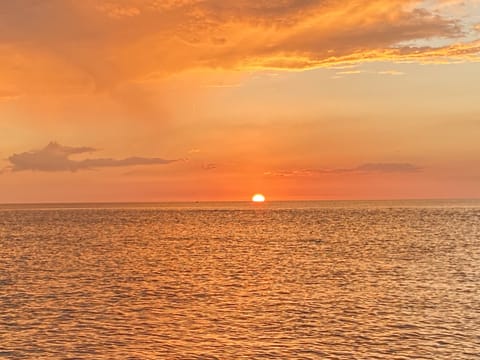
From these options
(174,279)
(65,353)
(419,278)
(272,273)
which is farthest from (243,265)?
(65,353)

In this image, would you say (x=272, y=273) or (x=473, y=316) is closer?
(x=473, y=316)

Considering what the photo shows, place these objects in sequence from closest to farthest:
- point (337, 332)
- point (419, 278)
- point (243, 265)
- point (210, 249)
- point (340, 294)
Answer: point (337, 332) → point (340, 294) → point (419, 278) → point (243, 265) → point (210, 249)

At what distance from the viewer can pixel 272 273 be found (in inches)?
2206

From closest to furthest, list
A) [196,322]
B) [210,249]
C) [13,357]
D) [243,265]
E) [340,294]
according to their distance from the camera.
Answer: [13,357] → [196,322] → [340,294] → [243,265] → [210,249]

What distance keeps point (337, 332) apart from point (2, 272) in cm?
4024

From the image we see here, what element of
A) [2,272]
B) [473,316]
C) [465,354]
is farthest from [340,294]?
[2,272]

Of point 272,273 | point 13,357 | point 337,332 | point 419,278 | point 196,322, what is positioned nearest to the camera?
point 13,357

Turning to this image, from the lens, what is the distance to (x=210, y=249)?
83.5 m

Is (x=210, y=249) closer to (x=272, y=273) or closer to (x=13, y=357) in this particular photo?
(x=272, y=273)

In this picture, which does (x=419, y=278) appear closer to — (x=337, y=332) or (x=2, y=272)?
(x=337, y=332)

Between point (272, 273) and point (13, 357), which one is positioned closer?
point (13, 357)

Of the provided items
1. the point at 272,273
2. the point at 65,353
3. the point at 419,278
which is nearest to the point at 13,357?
the point at 65,353

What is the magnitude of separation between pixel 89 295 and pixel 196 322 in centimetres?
1359

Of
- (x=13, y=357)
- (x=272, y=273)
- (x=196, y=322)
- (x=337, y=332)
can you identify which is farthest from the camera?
(x=272, y=273)
